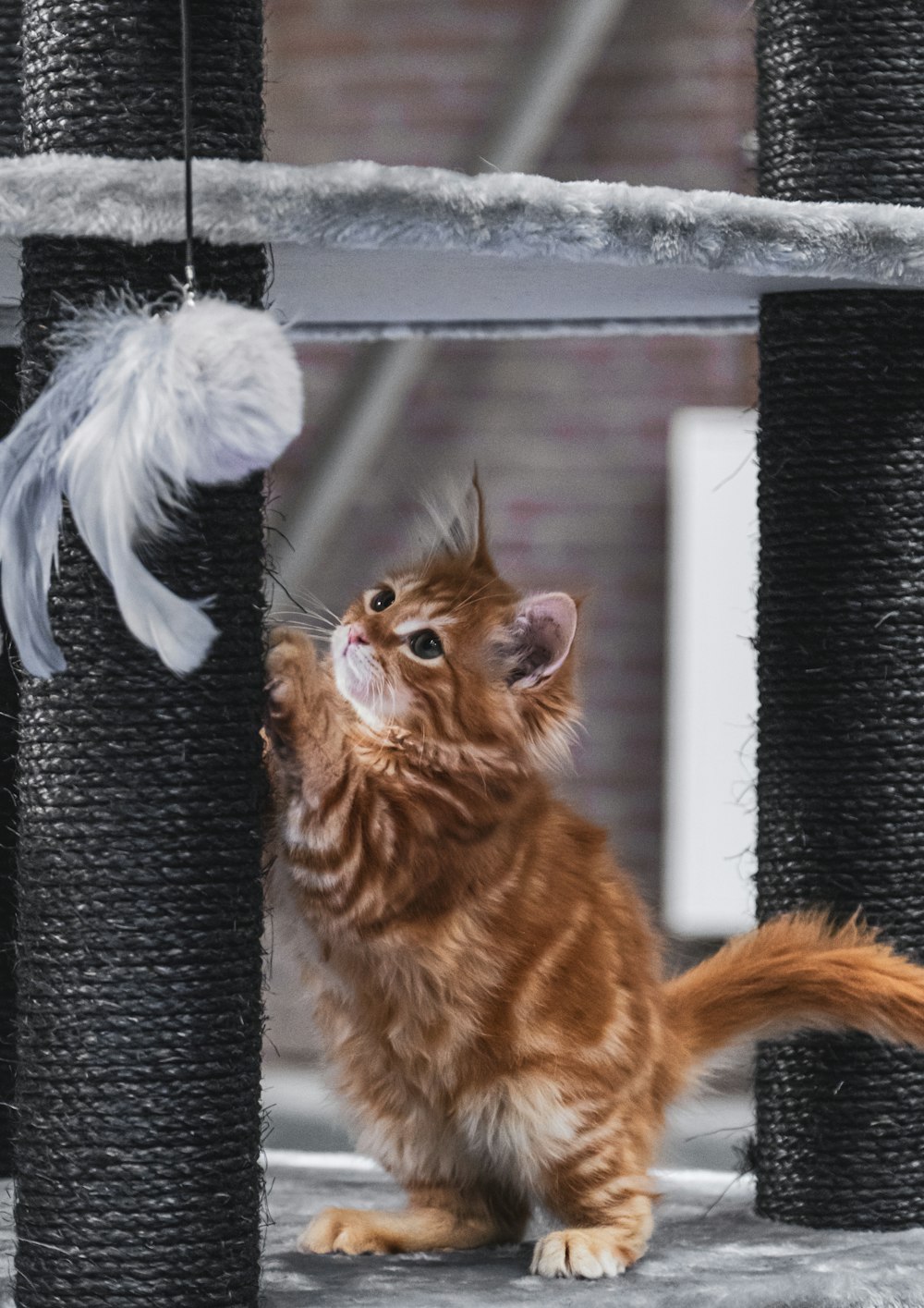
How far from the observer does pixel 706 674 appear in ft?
9.75

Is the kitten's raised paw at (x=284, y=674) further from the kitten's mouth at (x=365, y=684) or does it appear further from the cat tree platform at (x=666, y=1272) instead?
the cat tree platform at (x=666, y=1272)

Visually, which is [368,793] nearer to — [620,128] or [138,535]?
[138,535]

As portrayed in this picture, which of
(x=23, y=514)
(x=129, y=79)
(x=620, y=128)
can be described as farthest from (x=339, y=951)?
(x=620, y=128)

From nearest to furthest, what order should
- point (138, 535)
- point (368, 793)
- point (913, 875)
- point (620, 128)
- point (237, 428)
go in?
point (237, 428) → point (138, 535) → point (368, 793) → point (913, 875) → point (620, 128)

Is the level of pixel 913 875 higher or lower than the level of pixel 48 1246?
higher

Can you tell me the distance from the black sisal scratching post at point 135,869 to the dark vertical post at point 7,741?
0.34m

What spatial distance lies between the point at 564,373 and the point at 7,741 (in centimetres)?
197

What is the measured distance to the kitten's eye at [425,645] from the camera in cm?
112

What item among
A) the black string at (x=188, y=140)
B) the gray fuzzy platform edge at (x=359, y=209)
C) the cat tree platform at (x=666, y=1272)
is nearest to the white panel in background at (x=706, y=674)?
the cat tree platform at (x=666, y=1272)

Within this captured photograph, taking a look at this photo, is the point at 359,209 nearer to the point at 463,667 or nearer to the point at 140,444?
the point at 140,444

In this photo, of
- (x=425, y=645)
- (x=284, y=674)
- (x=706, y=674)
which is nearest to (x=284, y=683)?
(x=284, y=674)

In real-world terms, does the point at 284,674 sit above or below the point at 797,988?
above

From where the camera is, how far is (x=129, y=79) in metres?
0.94

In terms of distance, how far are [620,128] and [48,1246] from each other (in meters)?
2.53
